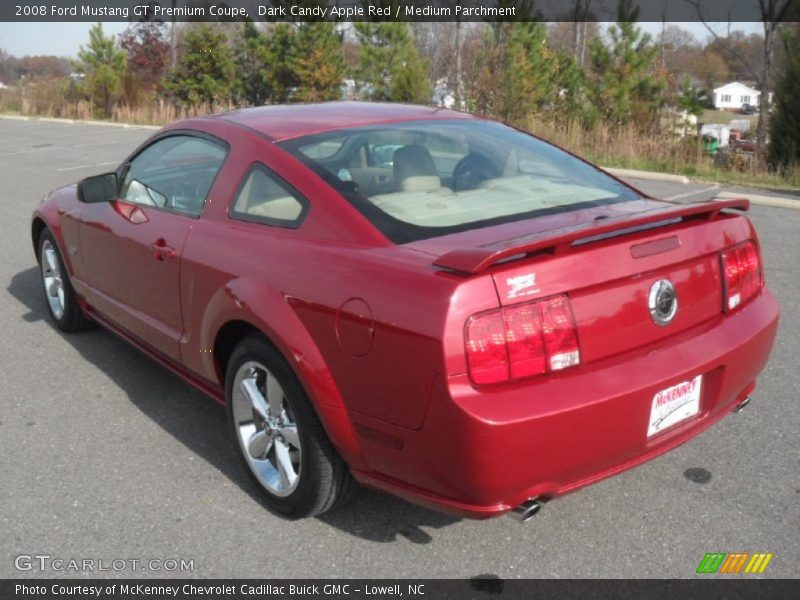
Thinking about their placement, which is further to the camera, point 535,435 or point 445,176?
point 445,176

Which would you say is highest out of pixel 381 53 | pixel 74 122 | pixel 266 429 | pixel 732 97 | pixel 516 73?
pixel 732 97

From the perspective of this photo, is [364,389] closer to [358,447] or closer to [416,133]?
[358,447]

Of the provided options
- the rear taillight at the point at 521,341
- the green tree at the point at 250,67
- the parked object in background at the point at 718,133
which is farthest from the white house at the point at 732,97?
the rear taillight at the point at 521,341

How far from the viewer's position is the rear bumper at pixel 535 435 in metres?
2.57

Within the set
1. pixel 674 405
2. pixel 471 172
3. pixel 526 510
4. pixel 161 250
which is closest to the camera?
pixel 526 510

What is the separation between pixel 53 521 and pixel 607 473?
2.14m

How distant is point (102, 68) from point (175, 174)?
2771cm

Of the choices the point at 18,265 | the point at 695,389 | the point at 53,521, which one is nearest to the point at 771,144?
the point at 18,265

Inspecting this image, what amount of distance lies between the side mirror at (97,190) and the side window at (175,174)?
3.1 inches

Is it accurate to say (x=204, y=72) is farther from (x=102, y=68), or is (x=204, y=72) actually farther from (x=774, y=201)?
(x=774, y=201)

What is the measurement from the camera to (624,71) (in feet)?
69.9

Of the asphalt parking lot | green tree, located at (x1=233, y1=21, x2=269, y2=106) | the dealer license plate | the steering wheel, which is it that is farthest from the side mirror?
green tree, located at (x1=233, y1=21, x2=269, y2=106)

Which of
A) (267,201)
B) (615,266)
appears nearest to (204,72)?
(267,201)

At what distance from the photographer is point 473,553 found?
10.2ft
